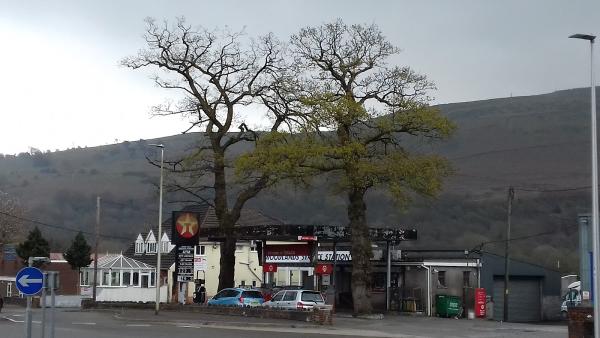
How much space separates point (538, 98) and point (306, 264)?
130548 mm

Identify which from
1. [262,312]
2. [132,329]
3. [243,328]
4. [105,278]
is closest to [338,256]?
[262,312]

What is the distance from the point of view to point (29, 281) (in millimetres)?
18547

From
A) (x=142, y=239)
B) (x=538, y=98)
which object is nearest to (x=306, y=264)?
(x=142, y=239)

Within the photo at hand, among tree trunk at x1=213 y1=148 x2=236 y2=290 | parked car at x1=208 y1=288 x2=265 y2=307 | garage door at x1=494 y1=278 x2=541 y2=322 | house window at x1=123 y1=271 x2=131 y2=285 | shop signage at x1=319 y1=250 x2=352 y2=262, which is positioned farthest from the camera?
house window at x1=123 y1=271 x2=131 y2=285

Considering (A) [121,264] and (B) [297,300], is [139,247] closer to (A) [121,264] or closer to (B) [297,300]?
(A) [121,264]

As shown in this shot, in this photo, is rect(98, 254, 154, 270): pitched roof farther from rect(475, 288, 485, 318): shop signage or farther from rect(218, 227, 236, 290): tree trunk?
rect(475, 288, 485, 318): shop signage

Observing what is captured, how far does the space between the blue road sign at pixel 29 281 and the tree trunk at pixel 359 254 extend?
26.5 metres

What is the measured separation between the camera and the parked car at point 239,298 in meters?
45.1

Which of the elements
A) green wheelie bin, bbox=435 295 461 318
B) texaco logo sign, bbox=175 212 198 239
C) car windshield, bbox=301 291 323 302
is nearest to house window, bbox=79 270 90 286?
texaco logo sign, bbox=175 212 198 239

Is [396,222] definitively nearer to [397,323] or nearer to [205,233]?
[205,233]

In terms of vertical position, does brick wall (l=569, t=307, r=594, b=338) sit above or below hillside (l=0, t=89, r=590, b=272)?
below

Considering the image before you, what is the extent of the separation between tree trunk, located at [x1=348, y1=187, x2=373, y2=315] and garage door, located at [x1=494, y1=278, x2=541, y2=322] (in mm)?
17153

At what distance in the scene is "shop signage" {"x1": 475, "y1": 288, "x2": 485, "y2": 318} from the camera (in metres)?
49.2

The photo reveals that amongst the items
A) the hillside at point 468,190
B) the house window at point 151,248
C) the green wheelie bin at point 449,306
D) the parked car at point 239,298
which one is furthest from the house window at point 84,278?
the green wheelie bin at point 449,306
